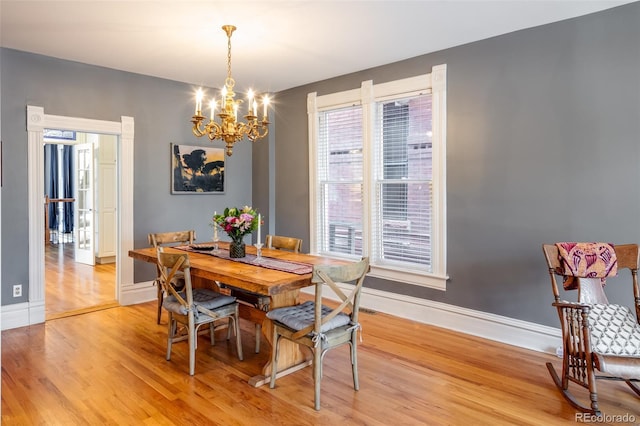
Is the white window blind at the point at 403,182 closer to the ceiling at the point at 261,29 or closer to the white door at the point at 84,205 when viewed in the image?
the ceiling at the point at 261,29

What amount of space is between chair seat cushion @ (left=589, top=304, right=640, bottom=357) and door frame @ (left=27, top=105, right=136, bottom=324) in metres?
4.50

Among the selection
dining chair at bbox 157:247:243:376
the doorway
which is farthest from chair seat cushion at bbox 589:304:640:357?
the doorway

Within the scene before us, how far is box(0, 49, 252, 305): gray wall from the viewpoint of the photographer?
161 inches

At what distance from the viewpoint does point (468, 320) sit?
4016 mm

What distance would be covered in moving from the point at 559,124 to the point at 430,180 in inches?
49.0

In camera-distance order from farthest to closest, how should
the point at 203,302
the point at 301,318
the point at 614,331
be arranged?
the point at 203,302 → the point at 301,318 → the point at 614,331

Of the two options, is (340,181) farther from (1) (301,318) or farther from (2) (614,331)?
(2) (614,331)

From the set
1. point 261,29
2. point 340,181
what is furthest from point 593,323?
point 261,29

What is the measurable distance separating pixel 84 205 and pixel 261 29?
5.72 metres

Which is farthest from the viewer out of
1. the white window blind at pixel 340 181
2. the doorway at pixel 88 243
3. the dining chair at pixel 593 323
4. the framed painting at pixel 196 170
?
the framed painting at pixel 196 170

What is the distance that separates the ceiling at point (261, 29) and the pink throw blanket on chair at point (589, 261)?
6.01ft

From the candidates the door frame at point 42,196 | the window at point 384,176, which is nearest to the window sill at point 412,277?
the window at point 384,176

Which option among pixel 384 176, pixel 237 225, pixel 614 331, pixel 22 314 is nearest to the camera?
pixel 614 331

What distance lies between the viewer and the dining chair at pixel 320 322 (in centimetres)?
266
